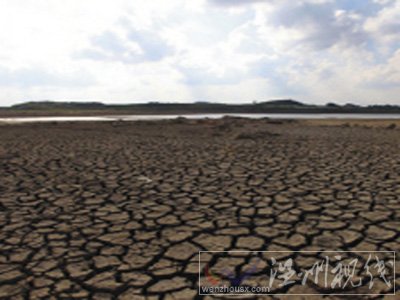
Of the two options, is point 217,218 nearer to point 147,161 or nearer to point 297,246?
point 297,246

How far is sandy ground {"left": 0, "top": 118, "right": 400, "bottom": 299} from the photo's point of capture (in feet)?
9.41

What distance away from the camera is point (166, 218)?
167 inches

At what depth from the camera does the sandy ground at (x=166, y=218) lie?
287 cm

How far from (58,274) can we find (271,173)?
466 centimetres

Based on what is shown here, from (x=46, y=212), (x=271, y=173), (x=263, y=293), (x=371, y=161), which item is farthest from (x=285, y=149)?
(x=263, y=293)

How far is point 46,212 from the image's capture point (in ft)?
14.7

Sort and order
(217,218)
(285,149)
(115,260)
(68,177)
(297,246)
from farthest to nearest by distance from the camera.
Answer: (285,149) < (68,177) < (217,218) < (297,246) < (115,260)

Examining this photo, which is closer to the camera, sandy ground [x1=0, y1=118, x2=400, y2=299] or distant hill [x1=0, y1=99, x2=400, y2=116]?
sandy ground [x1=0, y1=118, x2=400, y2=299]
